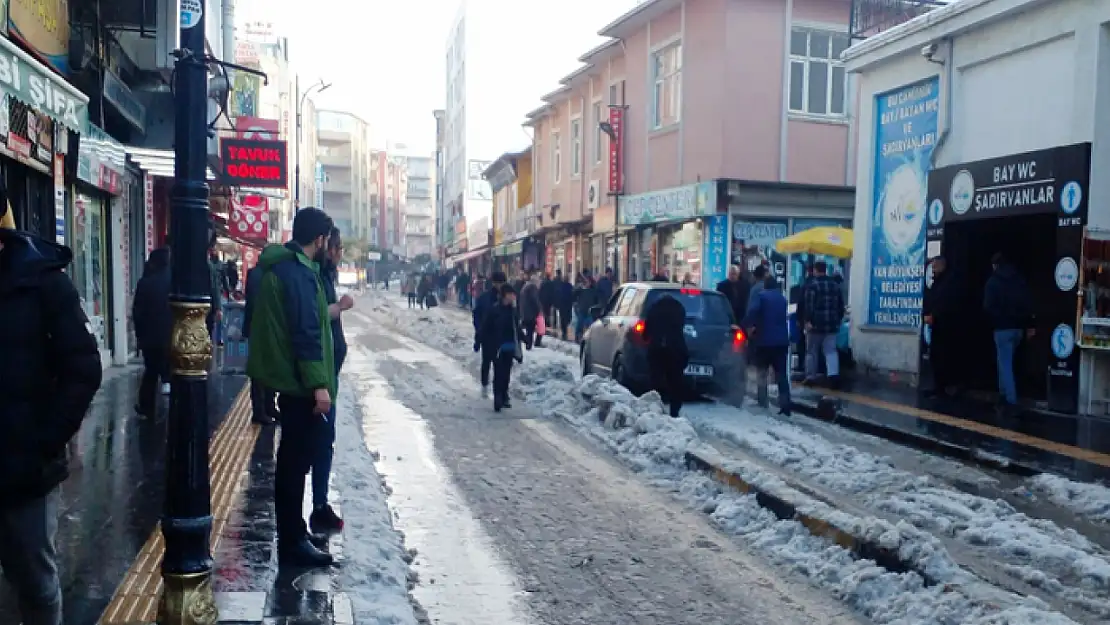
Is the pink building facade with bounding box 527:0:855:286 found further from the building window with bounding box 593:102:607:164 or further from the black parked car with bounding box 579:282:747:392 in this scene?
the black parked car with bounding box 579:282:747:392

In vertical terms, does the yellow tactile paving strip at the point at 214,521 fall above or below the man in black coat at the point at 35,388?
below

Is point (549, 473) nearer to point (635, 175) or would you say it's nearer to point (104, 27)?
point (104, 27)

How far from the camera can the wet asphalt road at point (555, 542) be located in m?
4.99

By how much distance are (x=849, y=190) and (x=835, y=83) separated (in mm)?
2682

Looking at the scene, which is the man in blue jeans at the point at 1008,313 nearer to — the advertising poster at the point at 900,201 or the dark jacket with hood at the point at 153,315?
the advertising poster at the point at 900,201

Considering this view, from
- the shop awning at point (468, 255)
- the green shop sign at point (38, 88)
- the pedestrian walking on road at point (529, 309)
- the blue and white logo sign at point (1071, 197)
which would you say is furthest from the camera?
the shop awning at point (468, 255)

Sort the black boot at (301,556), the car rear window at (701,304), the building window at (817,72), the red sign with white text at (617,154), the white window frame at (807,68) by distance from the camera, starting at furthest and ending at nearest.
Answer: the red sign with white text at (617,154) → the building window at (817,72) → the white window frame at (807,68) → the car rear window at (701,304) → the black boot at (301,556)

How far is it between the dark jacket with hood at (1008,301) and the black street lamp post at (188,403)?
10373 mm

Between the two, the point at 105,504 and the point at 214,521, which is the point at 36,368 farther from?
the point at 105,504

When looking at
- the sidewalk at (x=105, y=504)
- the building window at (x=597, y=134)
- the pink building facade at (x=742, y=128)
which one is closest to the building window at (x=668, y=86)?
the pink building facade at (x=742, y=128)

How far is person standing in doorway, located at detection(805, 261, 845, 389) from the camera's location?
13.6 m

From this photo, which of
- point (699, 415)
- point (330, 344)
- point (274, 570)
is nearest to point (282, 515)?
point (274, 570)

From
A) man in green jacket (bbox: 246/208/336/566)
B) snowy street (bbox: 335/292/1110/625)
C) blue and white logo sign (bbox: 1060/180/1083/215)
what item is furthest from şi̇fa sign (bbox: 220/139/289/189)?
man in green jacket (bbox: 246/208/336/566)

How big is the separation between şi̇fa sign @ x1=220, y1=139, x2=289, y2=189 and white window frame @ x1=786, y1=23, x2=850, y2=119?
11914 mm
